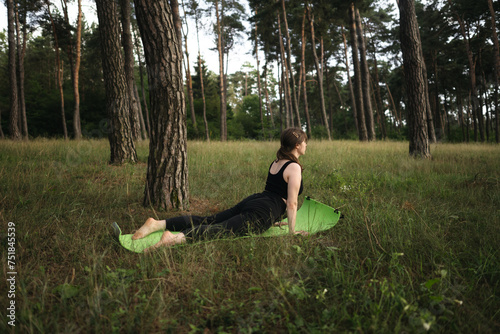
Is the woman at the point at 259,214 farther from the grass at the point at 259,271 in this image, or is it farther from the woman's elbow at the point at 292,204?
the grass at the point at 259,271

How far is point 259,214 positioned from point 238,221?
0.92 feet

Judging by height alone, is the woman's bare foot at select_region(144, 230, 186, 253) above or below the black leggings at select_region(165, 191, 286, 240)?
below

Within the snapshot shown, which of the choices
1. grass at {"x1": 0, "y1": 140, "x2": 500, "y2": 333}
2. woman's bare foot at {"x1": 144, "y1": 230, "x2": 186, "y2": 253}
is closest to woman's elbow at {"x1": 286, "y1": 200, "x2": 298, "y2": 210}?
grass at {"x1": 0, "y1": 140, "x2": 500, "y2": 333}

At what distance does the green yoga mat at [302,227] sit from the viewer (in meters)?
2.83

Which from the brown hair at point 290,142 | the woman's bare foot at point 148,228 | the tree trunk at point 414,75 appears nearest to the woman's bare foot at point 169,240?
Result: the woman's bare foot at point 148,228

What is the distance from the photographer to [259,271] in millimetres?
2340

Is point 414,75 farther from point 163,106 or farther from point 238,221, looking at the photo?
point 238,221

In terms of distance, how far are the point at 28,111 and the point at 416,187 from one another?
2927cm

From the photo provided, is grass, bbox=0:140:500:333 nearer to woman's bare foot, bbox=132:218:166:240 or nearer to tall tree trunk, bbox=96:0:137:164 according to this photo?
woman's bare foot, bbox=132:218:166:240

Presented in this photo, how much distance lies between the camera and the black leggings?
295 cm

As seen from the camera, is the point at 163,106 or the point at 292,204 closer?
the point at 292,204

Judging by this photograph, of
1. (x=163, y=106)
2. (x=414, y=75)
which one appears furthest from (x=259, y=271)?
(x=414, y=75)

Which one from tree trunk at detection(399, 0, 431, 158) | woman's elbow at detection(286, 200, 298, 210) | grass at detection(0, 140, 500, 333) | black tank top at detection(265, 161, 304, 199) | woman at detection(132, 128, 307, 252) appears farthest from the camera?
tree trunk at detection(399, 0, 431, 158)

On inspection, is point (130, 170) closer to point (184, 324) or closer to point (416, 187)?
point (184, 324)
